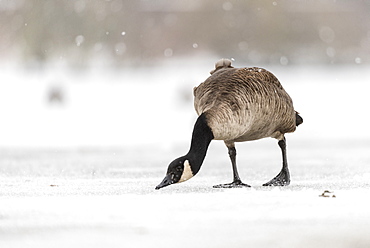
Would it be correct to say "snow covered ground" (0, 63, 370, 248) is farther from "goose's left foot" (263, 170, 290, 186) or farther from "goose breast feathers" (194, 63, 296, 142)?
"goose breast feathers" (194, 63, 296, 142)

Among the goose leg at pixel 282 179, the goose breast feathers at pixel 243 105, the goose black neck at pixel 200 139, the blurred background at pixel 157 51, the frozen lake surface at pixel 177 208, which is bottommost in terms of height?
the frozen lake surface at pixel 177 208

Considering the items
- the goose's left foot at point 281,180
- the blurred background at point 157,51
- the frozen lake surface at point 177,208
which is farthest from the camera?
the blurred background at point 157,51

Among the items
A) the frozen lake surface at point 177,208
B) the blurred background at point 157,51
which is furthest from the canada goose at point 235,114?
the blurred background at point 157,51

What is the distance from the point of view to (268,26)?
681 inches

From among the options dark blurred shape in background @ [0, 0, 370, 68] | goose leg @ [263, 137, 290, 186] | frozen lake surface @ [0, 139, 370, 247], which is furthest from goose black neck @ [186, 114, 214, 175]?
dark blurred shape in background @ [0, 0, 370, 68]

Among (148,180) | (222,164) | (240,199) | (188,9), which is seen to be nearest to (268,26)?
(188,9)

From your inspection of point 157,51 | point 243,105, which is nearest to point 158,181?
point 243,105

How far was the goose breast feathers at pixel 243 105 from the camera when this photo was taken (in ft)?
14.1

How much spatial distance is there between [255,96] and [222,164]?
2171mm

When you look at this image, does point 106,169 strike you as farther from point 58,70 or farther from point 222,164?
point 58,70

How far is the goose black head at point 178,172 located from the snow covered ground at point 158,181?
9cm

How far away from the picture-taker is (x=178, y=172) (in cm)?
416

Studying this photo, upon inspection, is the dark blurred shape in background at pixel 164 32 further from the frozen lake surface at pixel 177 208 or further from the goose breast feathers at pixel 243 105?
the goose breast feathers at pixel 243 105

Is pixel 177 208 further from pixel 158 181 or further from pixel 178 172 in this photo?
pixel 158 181
